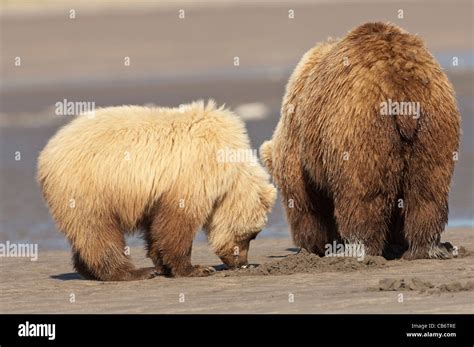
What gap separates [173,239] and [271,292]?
1.43 m

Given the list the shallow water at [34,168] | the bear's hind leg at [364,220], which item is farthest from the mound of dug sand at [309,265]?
the shallow water at [34,168]

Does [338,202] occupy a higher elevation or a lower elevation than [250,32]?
lower

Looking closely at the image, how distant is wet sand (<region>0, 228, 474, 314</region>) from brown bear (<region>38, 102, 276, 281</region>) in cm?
29

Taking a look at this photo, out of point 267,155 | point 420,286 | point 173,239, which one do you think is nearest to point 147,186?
point 173,239

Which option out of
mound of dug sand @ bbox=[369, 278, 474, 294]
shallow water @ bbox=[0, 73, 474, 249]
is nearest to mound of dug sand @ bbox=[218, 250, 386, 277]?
mound of dug sand @ bbox=[369, 278, 474, 294]

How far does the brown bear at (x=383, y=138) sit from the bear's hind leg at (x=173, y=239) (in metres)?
1.31

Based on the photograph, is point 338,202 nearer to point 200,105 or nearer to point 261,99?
point 200,105

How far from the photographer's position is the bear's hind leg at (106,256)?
38.4 ft

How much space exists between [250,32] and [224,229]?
2539cm

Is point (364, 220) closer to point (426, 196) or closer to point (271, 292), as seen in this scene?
point (426, 196)

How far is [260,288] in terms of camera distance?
1086 cm

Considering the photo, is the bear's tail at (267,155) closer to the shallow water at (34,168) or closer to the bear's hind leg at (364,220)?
the bear's hind leg at (364,220)

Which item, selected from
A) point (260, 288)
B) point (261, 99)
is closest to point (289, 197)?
point (260, 288)

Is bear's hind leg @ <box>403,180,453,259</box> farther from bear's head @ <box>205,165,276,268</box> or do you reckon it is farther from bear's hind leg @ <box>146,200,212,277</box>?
bear's hind leg @ <box>146,200,212,277</box>
